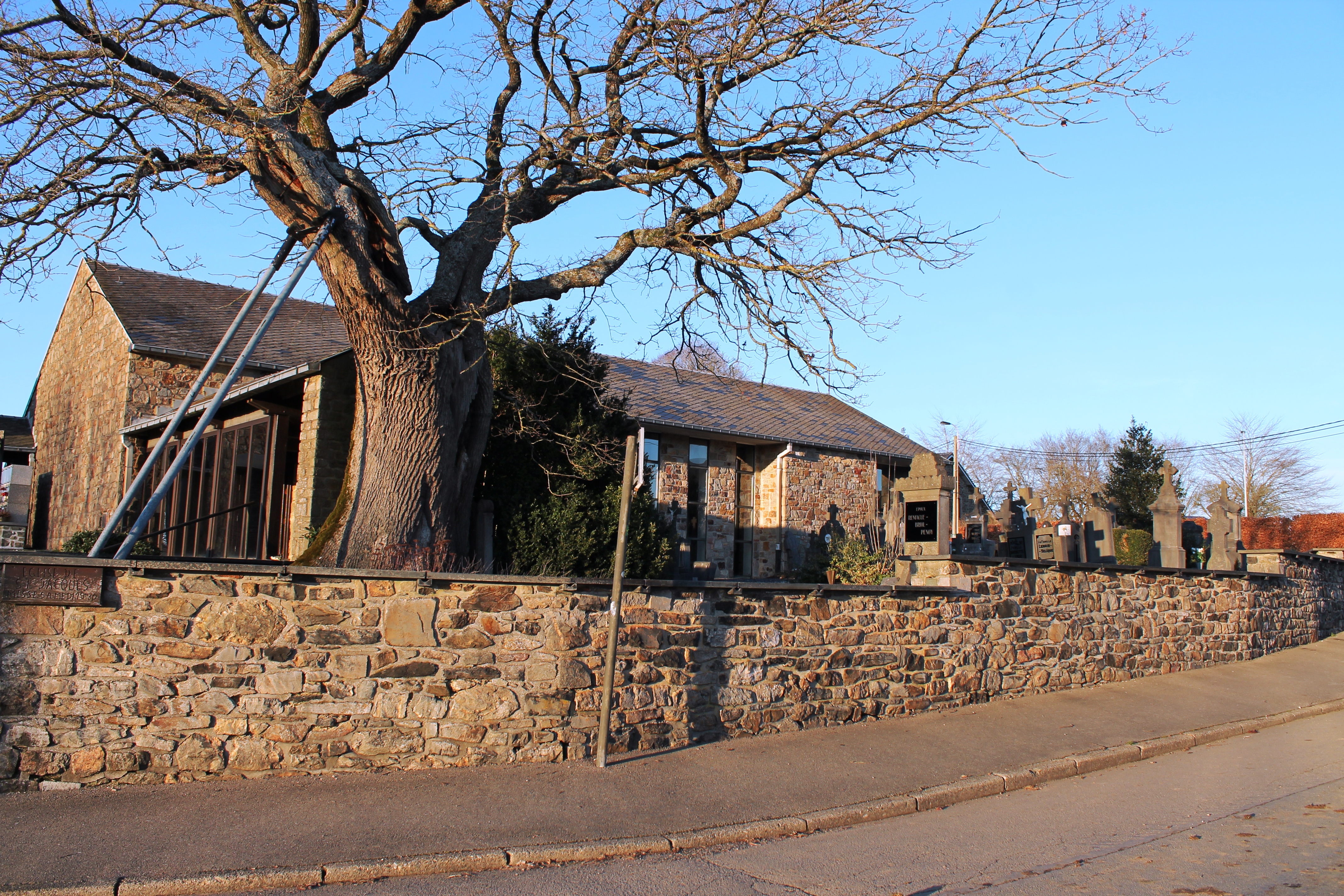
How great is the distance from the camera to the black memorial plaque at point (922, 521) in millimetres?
10875

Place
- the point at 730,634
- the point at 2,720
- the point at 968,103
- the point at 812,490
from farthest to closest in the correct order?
the point at 812,490 → the point at 968,103 → the point at 730,634 → the point at 2,720

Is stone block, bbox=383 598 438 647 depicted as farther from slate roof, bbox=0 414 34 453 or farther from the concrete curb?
slate roof, bbox=0 414 34 453

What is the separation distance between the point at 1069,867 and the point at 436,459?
21.0 ft

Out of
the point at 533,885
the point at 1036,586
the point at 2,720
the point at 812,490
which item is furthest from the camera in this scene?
the point at 812,490

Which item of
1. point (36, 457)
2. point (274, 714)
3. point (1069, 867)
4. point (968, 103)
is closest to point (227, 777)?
point (274, 714)

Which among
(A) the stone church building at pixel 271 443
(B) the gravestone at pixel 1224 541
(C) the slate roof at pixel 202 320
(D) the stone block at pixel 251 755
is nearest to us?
(D) the stone block at pixel 251 755

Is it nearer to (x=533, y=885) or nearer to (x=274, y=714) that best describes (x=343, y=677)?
(x=274, y=714)

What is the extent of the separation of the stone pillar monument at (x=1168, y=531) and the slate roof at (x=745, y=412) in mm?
7551

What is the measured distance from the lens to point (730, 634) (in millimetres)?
8492

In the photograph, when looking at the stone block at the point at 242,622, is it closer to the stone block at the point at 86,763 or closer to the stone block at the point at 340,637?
the stone block at the point at 340,637

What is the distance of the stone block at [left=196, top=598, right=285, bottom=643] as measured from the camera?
680 centimetres

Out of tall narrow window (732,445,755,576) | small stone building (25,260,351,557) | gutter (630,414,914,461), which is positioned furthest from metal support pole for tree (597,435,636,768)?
tall narrow window (732,445,755,576)

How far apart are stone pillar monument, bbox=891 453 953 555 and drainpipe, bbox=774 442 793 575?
976 centimetres

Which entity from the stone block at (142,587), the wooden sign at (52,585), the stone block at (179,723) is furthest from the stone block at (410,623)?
the wooden sign at (52,585)
